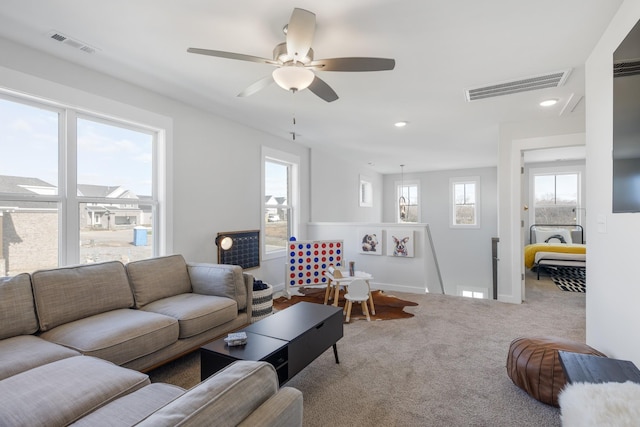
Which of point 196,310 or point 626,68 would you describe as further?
point 196,310

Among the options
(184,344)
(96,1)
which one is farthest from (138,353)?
(96,1)

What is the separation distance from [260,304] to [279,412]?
2.51 metres

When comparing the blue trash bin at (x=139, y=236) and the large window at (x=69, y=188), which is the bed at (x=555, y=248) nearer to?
the blue trash bin at (x=139, y=236)

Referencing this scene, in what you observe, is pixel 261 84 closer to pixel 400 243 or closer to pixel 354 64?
pixel 354 64

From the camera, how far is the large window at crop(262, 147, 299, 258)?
195 inches

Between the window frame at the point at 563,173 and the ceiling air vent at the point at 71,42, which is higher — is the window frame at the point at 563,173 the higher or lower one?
the lower one

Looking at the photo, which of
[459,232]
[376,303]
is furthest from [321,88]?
[459,232]

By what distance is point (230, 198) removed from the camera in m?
4.23

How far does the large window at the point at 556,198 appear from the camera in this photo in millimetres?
7316

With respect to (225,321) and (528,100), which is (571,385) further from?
(528,100)

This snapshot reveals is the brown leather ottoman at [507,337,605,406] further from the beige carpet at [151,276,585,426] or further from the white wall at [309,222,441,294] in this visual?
the white wall at [309,222,441,294]

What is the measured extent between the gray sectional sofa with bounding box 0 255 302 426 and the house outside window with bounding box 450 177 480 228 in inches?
284

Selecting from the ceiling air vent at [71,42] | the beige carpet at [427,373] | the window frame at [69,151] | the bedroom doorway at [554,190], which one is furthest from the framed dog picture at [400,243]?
the ceiling air vent at [71,42]

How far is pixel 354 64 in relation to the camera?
199 centimetres
